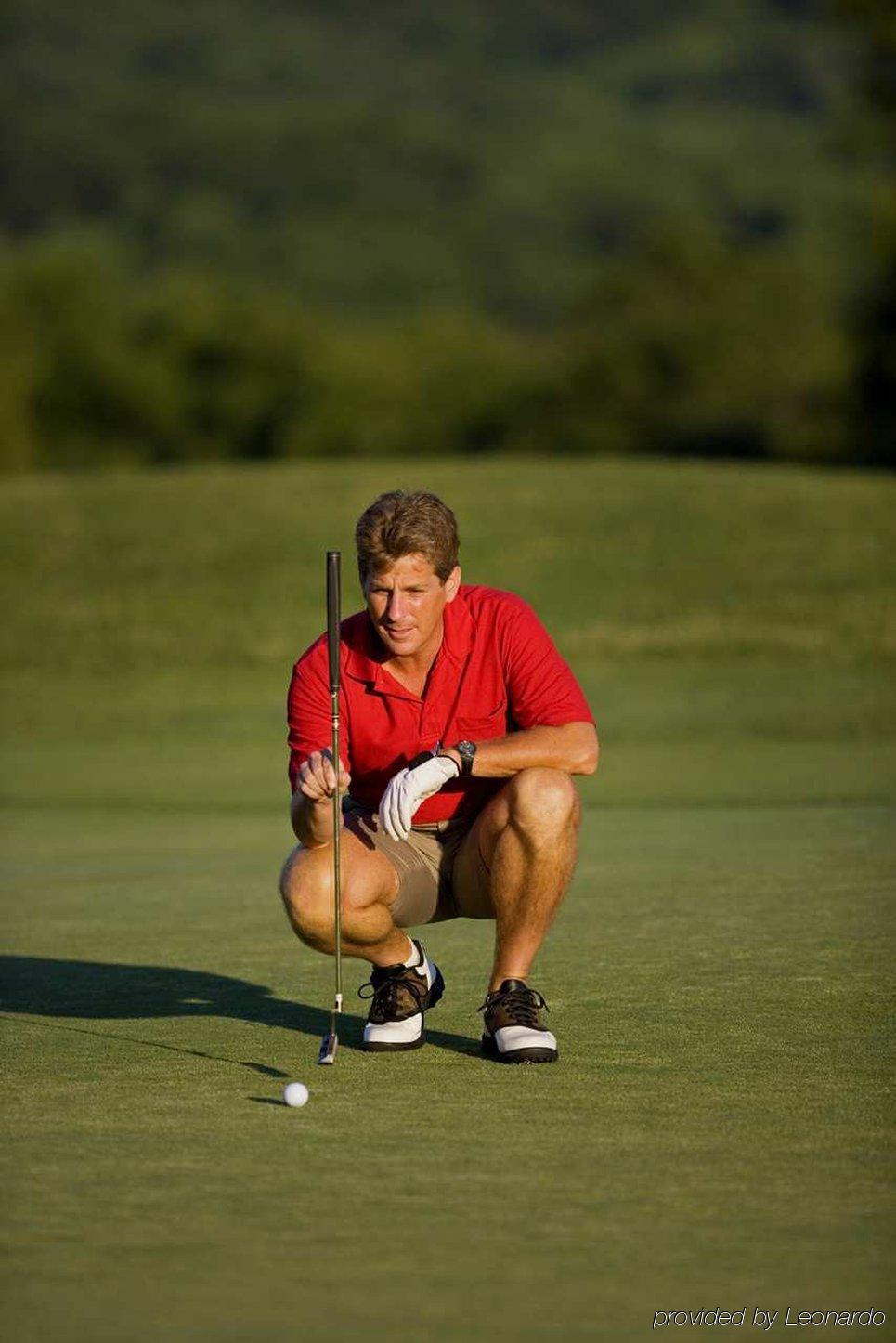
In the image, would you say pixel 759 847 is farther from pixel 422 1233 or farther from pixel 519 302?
pixel 519 302

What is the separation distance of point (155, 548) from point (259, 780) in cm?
1433

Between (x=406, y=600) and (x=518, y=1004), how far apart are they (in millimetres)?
1130

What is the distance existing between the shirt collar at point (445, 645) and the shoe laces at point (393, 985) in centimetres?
84

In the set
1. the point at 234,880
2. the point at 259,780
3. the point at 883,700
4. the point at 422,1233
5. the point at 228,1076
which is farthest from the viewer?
the point at 883,700

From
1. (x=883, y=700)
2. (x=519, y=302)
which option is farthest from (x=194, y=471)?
(x=519, y=302)

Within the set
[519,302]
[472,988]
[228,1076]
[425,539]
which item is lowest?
[228,1076]

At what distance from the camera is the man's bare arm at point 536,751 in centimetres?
588

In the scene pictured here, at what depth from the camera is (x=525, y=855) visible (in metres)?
5.90

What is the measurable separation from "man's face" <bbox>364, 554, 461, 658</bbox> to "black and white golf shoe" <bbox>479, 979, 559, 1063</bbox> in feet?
3.22

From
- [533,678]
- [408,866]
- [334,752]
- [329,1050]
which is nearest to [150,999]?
[408,866]

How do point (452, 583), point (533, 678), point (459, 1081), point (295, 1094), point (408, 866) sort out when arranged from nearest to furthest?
1. point (295, 1094)
2. point (459, 1081)
3. point (452, 583)
4. point (533, 678)
5. point (408, 866)

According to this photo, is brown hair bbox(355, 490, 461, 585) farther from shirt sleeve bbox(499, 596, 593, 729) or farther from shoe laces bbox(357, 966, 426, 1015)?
shoe laces bbox(357, 966, 426, 1015)

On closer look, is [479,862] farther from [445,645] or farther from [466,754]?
[445,645]

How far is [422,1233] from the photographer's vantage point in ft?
13.2
